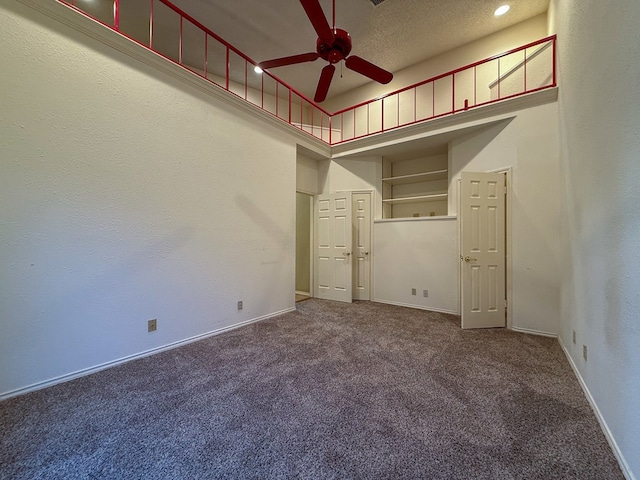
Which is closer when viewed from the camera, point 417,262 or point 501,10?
point 501,10

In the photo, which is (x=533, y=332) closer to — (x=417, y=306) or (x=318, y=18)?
(x=417, y=306)

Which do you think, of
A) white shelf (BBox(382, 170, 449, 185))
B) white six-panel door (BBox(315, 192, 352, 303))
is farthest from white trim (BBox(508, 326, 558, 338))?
white shelf (BBox(382, 170, 449, 185))

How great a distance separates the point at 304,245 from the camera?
18.2 ft

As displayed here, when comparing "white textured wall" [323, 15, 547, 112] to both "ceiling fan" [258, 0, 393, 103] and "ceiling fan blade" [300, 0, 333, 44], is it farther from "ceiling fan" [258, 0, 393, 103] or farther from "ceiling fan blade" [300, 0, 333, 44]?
"ceiling fan blade" [300, 0, 333, 44]

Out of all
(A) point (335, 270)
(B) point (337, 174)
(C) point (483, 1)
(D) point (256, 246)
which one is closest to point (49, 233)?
(D) point (256, 246)

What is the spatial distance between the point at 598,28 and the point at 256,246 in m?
3.69

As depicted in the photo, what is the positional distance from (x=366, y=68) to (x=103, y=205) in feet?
9.75

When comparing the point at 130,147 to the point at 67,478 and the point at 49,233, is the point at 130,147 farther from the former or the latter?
the point at 67,478

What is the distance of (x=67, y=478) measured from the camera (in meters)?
1.17

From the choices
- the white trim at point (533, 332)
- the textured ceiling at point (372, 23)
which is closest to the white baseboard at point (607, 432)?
the white trim at point (533, 332)

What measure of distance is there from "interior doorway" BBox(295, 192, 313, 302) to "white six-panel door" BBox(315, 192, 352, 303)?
0.30m

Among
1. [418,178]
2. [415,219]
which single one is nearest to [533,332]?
[415,219]

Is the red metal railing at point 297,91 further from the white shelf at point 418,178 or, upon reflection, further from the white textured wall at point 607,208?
the white textured wall at point 607,208

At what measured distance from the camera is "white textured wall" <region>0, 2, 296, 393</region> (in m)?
1.80
